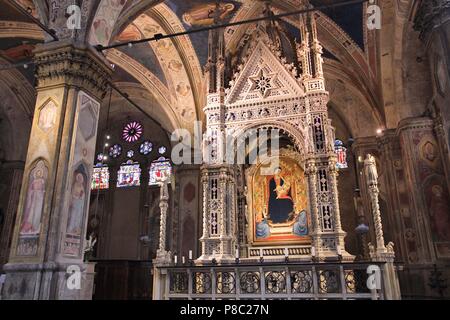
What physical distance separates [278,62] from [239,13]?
9.27ft

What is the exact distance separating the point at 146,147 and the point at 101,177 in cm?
298

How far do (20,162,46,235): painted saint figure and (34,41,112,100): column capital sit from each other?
180cm

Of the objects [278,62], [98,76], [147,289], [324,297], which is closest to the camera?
[324,297]

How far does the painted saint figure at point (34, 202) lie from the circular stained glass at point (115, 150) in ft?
44.1

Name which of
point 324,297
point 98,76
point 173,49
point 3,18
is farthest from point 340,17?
point 3,18

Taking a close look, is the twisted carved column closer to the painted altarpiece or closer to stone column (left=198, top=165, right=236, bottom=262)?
stone column (left=198, top=165, right=236, bottom=262)

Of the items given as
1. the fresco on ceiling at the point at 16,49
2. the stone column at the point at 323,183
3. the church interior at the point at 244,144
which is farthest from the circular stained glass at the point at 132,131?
the stone column at the point at 323,183

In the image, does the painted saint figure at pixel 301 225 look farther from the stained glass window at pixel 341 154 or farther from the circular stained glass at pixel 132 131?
the circular stained glass at pixel 132 131

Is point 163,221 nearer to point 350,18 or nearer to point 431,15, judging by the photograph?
point 431,15

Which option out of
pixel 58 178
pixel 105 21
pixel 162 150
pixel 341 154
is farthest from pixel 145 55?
pixel 341 154

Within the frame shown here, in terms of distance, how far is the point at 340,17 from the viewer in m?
12.5

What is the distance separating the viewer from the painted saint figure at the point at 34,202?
6.73 metres

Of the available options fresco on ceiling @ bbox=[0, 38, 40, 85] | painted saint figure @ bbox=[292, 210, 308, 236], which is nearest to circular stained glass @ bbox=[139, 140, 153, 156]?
fresco on ceiling @ bbox=[0, 38, 40, 85]

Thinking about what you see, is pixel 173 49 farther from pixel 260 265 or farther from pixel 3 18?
pixel 260 265
